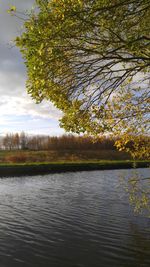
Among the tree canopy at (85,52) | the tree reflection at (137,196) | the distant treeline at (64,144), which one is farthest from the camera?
the distant treeline at (64,144)

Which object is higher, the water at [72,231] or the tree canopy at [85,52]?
the tree canopy at [85,52]

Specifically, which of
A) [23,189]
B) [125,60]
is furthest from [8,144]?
[125,60]

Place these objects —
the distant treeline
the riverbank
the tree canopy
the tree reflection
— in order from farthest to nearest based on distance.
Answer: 1. the distant treeline
2. the riverbank
3. the tree reflection
4. the tree canopy

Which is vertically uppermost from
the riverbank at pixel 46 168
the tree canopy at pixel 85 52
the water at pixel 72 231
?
the tree canopy at pixel 85 52

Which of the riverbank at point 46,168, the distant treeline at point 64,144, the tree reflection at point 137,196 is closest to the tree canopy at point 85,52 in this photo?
the tree reflection at point 137,196

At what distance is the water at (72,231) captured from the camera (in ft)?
53.3

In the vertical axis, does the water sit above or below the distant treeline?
below

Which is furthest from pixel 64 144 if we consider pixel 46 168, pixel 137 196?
pixel 137 196

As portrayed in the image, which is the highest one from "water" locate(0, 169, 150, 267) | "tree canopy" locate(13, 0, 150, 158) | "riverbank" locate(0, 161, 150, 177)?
"tree canopy" locate(13, 0, 150, 158)

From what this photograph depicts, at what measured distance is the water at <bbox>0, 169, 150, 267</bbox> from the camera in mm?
16234

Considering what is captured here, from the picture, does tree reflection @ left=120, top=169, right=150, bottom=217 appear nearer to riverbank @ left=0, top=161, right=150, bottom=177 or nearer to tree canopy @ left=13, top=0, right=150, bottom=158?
tree canopy @ left=13, top=0, right=150, bottom=158

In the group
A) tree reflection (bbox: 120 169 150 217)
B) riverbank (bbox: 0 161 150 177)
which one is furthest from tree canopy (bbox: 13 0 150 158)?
riverbank (bbox: 0 161 150 177)

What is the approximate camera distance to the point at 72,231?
2122 centimetres

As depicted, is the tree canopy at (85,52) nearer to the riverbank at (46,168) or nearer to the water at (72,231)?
the water at (72,231)
